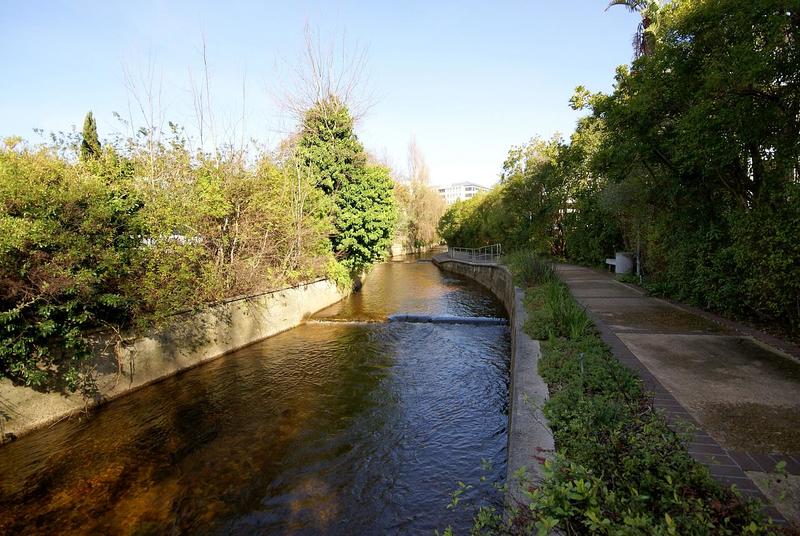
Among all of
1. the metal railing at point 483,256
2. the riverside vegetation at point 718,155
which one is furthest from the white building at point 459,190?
the riverside vegetation at point 718,155

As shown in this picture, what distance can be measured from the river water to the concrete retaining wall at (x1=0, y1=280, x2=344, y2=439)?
0.25m

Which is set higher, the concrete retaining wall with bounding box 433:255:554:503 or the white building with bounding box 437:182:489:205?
the white building with bounding box 437:182:489:205

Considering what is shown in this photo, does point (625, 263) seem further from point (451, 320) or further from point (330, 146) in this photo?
point (330, 146)

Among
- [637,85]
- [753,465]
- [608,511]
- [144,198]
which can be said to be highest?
[637,85]

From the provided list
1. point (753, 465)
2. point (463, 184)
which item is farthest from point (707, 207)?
point (463, 184)

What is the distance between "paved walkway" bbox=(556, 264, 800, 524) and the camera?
3.14 metres

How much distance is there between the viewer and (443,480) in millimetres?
4730

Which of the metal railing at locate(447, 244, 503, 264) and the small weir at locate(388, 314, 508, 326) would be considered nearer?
the small weir at locate(388, 314, 508, 326)

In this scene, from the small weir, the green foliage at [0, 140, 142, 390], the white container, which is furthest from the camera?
the white container

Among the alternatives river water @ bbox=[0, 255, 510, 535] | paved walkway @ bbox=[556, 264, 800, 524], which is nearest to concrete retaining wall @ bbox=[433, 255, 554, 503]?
river water @ bbox=[0, 255, 510, 535]

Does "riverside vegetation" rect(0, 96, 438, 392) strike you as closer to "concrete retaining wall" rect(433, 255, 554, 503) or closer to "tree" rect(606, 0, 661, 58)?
"concrete retaining wall" rect(433, 255, 554, 503)

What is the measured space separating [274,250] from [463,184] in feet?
605

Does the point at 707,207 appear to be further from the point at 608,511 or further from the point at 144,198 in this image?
the point at 144,198

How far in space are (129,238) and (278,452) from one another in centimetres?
459
